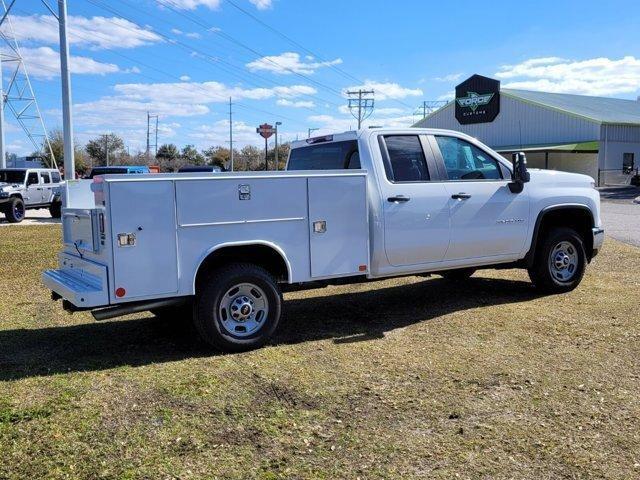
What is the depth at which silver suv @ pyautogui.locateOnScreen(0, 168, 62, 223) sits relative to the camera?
2088cm

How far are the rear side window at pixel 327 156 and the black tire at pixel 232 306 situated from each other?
1.66 metres

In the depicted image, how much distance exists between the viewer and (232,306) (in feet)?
17.9

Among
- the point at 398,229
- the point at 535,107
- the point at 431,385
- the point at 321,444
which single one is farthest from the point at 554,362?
the point at 535,107

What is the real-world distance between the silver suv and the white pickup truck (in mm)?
16599

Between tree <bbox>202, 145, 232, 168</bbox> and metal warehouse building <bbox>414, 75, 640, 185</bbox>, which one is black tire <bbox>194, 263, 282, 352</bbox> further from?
tree <bbox>202, 145, 232, 168</bbox>

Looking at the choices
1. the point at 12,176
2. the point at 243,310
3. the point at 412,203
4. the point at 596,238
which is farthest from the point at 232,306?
the point at 12,176

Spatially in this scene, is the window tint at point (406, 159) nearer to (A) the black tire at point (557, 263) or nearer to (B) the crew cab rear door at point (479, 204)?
(B) the crew cab rear door at point (479, 204)

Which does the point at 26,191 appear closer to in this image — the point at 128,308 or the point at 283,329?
the point at 283,329

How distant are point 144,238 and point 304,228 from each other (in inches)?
57.2

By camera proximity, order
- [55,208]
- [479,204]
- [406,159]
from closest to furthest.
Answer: [406,159]
[479,204]
[55,208]

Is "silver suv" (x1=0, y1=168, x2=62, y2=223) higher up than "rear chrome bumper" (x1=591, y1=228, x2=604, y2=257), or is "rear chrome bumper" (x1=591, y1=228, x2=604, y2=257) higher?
"silver suv" (x1=0, y1=168, x2=62, y2=223)

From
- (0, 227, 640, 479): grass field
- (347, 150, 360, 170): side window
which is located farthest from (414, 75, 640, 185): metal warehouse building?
(0, 227, 640, 479): grass field

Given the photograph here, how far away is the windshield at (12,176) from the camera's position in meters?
22.0

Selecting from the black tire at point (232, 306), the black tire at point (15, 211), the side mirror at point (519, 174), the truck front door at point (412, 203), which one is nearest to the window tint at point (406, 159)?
the truck front door at point (412, 203)
